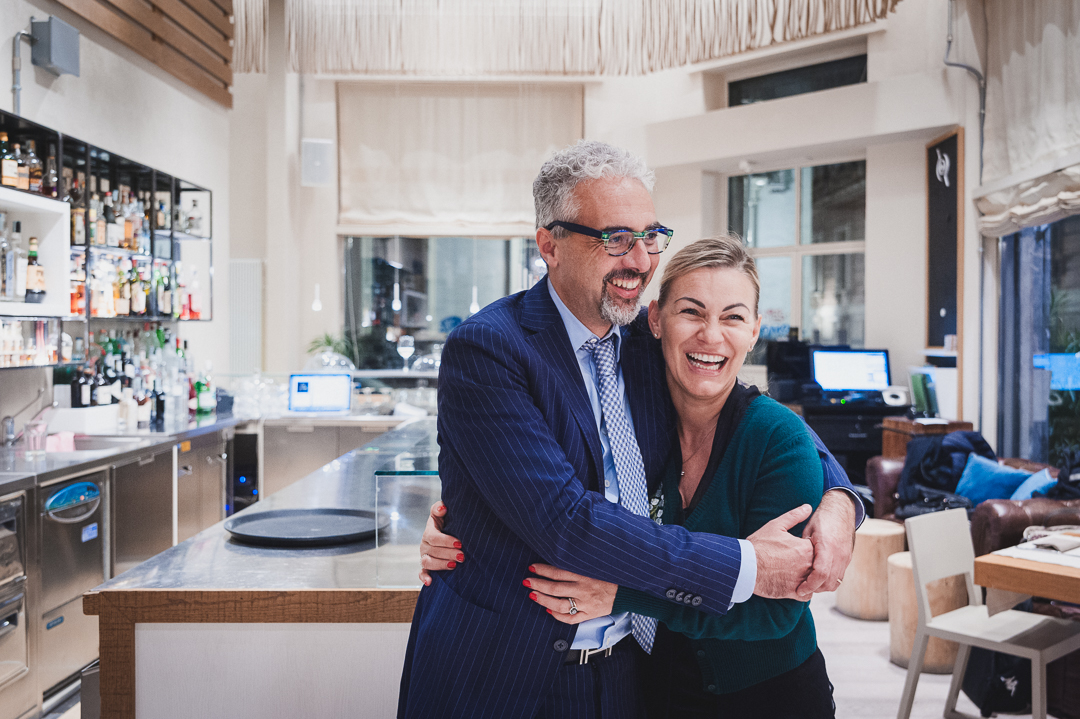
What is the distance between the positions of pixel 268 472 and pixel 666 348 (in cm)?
504

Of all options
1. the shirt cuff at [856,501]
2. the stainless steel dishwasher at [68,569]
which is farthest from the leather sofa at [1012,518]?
the stainless steel dishwasher at [68,569]

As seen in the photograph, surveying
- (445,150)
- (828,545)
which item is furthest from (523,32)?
(828,545)

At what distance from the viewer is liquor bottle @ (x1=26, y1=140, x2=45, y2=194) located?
154 inches

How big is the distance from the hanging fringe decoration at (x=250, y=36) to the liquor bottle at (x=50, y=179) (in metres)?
3.30

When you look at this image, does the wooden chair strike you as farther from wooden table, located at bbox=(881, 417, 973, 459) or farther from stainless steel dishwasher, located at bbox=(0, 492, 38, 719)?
stainless steel dishwasher, located at bbox=(0, 492, 38, 719)

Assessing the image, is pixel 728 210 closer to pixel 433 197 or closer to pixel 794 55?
pixel 794 55

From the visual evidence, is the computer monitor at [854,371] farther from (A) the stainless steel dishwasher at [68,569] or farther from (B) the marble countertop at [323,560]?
(B) the marble countertop at [323,560]

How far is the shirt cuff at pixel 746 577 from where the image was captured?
1.14 meters

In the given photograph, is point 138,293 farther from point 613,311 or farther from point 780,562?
point 780,562

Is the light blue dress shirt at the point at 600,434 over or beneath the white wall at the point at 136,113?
beneath

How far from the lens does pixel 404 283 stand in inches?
348

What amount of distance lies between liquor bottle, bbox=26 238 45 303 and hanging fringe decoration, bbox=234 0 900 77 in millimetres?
3723

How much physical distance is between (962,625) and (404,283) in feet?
21.9

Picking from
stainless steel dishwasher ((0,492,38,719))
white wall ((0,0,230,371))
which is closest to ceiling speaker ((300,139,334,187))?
white wall ((0,0,230,371))
